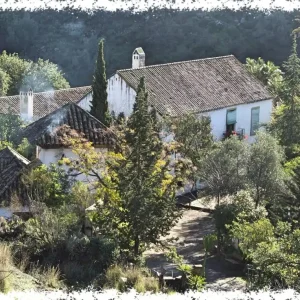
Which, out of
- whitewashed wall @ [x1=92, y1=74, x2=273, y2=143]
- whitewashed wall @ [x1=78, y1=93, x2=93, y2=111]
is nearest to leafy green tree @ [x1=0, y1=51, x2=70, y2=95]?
whitewashed wall @ [x1=78, y1=93, x2=93, y2=111]

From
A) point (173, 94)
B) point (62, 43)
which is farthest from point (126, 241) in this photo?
point (62, 43)

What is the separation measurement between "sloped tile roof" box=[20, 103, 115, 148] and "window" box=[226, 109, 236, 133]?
9.70m

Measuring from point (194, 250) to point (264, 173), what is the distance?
3381 mm

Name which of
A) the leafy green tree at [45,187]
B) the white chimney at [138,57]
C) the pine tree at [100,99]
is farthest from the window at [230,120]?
the leafy green tree at [45,187]

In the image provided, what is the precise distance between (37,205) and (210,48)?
151 feet

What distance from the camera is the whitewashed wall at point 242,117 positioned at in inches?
1304

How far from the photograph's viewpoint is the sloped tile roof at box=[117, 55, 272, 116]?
31938mm

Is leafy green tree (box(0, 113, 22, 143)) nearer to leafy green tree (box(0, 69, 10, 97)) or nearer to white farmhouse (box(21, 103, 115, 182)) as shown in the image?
white farmhouse (box(21, 103, 115, 182))

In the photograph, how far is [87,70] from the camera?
64.2 metres

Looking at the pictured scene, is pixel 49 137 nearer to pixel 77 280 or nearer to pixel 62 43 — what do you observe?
pixel 77 280

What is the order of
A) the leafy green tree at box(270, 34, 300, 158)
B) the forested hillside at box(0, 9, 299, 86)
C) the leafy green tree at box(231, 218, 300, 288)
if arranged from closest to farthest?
1. the leafy green tree at box(231, 218, 300, 288)
2. the leafy green tree at box(270, 34, 300, 158)
3. the forested hillside at box(0, 9, 299, 86)

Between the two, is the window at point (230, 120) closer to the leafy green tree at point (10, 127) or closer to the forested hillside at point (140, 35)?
the leafy green tree at point (10, 127)

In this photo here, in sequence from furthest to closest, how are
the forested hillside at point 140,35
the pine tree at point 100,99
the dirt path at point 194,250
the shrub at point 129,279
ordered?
1. the forested hillside at point 140,35
2. the pine tree at point 100,99
3. the dirt path at point 194,250
4. the shrub at point 129,279

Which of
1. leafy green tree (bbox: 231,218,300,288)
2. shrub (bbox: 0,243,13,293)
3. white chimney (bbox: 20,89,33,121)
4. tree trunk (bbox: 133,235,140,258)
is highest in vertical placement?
white chimney (bbox: 20,89,33,121)
